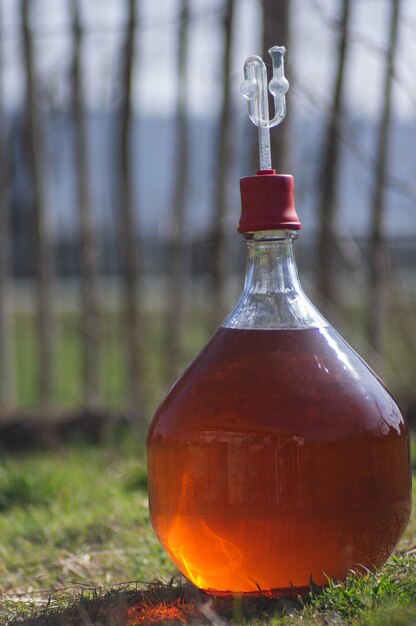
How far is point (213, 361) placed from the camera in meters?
2.22

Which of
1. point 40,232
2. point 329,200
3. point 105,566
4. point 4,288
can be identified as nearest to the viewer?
point 105,566

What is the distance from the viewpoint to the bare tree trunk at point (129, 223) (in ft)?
19.5

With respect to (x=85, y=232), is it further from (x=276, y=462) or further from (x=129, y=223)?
(x=276, y=462)

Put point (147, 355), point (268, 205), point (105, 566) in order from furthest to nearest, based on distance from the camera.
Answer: point (147, 355)
point (105, 566)
point (268, 205)

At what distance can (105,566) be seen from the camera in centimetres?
296

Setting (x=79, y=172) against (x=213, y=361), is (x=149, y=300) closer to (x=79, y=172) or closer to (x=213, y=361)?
(x=79, y=172)

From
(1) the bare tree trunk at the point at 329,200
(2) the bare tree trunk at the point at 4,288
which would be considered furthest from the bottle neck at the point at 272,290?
(2) the bare tree trunk at the point at 4,288

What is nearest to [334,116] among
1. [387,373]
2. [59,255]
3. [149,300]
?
[387,373]

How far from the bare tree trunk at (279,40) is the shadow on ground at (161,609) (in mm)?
2659

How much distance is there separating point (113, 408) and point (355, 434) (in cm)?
413

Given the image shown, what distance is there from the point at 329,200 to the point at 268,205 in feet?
12.5

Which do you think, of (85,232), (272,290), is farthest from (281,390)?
(85,232)

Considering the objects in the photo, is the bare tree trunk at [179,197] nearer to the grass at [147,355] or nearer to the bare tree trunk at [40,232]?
the grass at [147,355]

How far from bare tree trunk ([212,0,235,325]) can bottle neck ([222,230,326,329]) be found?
11.6 feet
